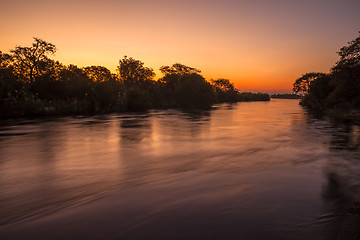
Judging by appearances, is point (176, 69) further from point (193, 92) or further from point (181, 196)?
point (181, 196)

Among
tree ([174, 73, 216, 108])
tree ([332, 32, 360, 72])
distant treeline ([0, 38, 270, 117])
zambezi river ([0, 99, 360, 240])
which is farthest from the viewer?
tree ([174, 73, 216, 108])

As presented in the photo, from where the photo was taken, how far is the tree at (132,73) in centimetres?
9656

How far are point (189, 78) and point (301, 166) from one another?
7715 centimetres

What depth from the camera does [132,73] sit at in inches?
3821

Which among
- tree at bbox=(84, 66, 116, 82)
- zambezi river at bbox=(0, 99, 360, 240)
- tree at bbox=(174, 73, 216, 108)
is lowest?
zambezi river at bbox=(0, 99, 360, 240)

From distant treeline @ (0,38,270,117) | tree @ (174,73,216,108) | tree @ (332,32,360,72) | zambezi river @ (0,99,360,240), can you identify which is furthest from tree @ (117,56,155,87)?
zambezi river @ (0,99,360,240)

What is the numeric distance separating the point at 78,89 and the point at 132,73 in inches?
1666

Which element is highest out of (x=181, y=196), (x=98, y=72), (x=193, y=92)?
(x=98, y=72)

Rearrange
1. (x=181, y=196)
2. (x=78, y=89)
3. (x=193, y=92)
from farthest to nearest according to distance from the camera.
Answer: (x=193, y=92), (x=78, y=89), (x=181, y=196)

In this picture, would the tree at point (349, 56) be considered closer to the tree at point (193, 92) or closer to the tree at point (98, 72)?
the tree at point (193, 92)

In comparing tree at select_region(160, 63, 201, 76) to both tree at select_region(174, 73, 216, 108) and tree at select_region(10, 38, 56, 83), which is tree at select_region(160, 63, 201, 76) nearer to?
tree at select_region(174, 73, 216, 108)

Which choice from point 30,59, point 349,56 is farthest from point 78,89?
point 349,56

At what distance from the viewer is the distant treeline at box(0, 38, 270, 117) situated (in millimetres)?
41750

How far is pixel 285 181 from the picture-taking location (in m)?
8.92
